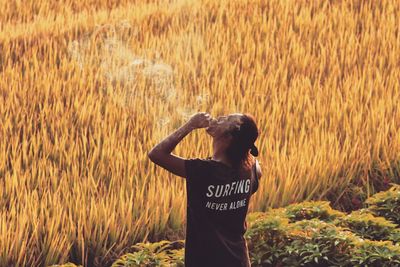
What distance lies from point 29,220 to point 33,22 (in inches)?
172

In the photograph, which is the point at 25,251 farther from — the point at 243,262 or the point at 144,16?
the point at 144,16

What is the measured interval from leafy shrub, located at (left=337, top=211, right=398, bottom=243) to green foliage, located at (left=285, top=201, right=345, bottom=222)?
0.06 metres

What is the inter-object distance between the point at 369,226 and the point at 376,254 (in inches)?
15.1

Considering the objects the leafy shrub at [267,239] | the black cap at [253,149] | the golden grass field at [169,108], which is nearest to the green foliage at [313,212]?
the leafy shrub at [267,239]

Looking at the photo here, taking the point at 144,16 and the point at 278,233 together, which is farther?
the point at 144,16

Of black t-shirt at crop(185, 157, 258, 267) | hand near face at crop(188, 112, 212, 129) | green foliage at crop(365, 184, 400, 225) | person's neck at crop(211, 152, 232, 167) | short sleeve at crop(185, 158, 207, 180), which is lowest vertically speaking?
green foliage at crop(365, 184, 400, 225)

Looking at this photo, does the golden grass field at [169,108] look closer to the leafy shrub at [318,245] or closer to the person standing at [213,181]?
the leafy shrub at [318,245]

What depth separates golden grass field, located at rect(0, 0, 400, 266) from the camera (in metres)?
4.39

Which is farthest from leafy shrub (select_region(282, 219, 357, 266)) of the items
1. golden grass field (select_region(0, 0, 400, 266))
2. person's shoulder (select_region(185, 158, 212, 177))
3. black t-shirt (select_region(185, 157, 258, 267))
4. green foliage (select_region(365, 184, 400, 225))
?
person's shoulder (select_region(185, 158, 212, 177))

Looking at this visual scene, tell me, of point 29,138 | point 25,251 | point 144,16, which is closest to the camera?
point 25,251

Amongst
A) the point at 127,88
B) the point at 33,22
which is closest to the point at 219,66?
the point at 127,88

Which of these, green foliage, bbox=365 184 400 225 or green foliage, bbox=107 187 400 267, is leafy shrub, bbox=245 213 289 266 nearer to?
green foliage, bbox=107 187 400 267

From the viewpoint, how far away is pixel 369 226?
4.05m

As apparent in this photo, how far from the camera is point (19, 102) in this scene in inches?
233
